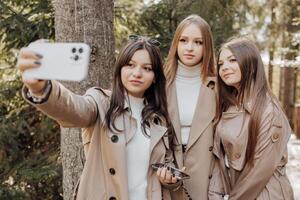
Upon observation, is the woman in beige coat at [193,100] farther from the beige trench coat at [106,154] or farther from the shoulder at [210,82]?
the beige trench coat at [106,154]

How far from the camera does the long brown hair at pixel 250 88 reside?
2850mm

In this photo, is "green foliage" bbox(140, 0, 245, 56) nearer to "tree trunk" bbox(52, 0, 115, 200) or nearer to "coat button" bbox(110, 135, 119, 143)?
"tree trunk" bbox(52, 0, 115, 200)

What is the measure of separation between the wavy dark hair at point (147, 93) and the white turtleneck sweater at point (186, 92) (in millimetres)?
237

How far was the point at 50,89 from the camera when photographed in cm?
196

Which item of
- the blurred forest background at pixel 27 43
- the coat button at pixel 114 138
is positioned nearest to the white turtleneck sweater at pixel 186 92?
the coat button at pixel 114 138

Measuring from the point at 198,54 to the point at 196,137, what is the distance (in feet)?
1.82

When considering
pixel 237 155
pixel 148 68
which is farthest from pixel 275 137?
pixel 148 68

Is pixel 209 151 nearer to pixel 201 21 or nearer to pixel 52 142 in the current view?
pixel 201 21

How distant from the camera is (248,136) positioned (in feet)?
9.35

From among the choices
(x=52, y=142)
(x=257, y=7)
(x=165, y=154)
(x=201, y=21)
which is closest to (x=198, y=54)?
(x=201, y=21)

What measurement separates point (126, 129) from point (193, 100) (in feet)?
2.25

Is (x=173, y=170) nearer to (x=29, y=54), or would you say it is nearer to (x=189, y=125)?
(x=189, y=125)

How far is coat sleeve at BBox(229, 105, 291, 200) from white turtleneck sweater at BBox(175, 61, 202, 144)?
450mm

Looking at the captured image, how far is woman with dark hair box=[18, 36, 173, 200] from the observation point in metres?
2.35
